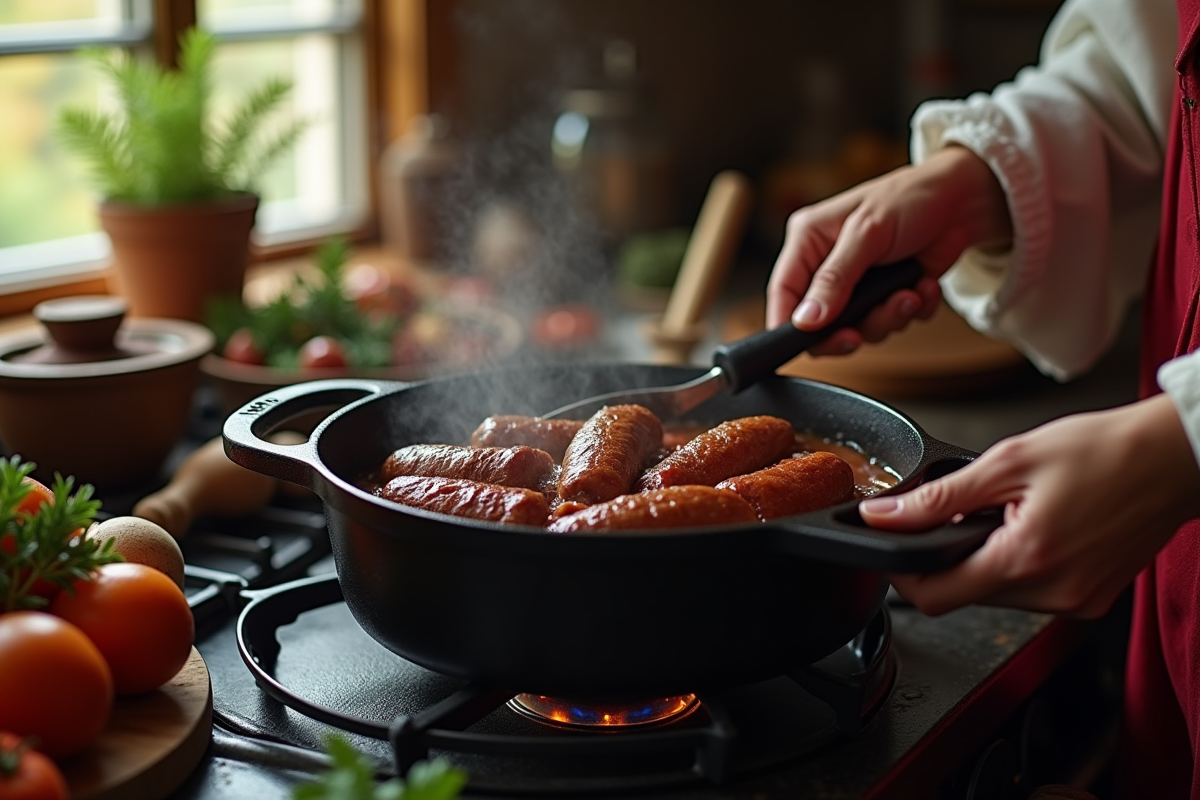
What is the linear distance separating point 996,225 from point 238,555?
977mm

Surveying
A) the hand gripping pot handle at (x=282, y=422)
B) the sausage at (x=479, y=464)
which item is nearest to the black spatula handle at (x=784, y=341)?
the sausage at (x=479, y=464)

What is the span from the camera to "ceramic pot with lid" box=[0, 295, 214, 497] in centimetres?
149

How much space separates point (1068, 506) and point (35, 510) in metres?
0.80

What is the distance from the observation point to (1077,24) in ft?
5.26

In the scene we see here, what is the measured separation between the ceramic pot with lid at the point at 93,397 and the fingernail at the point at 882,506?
0.96m

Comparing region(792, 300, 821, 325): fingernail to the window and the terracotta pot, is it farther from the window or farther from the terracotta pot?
the window

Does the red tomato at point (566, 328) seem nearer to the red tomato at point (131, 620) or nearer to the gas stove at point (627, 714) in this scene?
the gas stove at point (627, 714)

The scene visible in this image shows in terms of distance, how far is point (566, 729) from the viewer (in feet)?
3.50

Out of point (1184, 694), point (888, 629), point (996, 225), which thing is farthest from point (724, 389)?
point (1184, 694)

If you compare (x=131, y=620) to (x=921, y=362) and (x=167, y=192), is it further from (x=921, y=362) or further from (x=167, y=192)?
(x=921, y=362)

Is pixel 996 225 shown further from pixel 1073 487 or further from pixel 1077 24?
pixel 1073 487

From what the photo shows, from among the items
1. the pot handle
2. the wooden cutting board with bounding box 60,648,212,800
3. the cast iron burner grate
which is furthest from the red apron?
the wooden cutting board with bounding box 60,648,212,800

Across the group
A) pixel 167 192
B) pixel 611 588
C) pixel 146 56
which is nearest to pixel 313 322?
pixel 167 192

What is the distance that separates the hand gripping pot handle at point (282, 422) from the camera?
1.05 m
